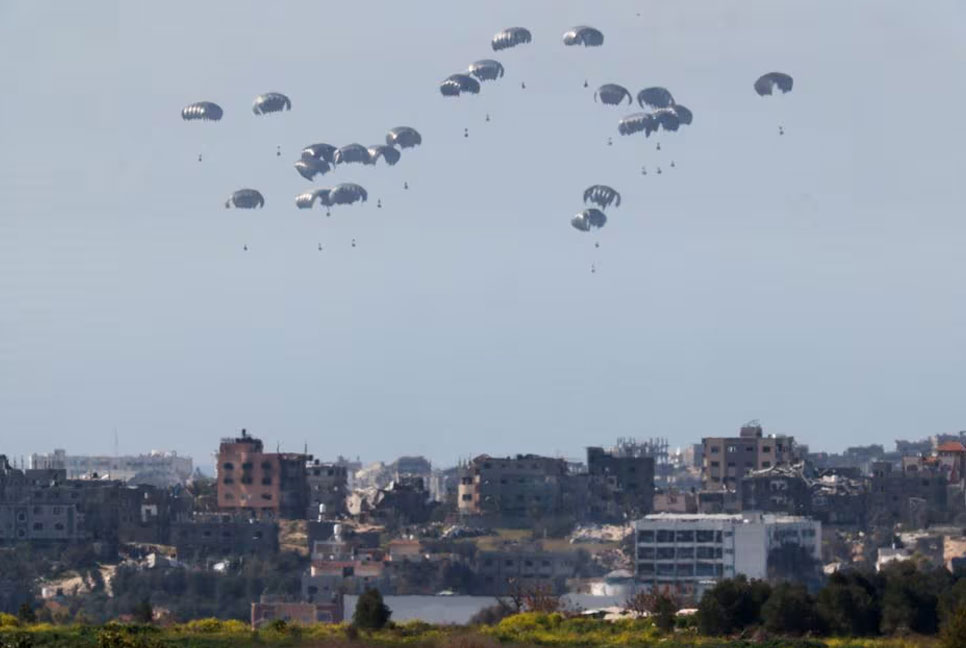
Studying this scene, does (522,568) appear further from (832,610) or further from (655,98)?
(832,610)

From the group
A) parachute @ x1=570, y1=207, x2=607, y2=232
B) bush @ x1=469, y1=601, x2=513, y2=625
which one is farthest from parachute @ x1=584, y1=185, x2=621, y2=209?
bush @ x1=469, y1=601, x2=513, y2=625

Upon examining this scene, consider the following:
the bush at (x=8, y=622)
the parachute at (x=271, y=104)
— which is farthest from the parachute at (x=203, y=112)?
the bush at (x=8, y=622)

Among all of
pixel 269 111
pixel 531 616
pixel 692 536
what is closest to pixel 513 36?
pixel 269 111

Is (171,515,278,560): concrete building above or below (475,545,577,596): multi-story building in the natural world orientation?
above

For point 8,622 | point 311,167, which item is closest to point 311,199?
point 311,167

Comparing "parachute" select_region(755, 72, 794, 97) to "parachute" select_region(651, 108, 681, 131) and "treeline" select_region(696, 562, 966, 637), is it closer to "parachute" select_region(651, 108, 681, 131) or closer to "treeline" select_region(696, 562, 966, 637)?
"parachute" select_region(651, 108, 681, 131)

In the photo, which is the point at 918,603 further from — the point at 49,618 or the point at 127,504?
the point at 127,504
